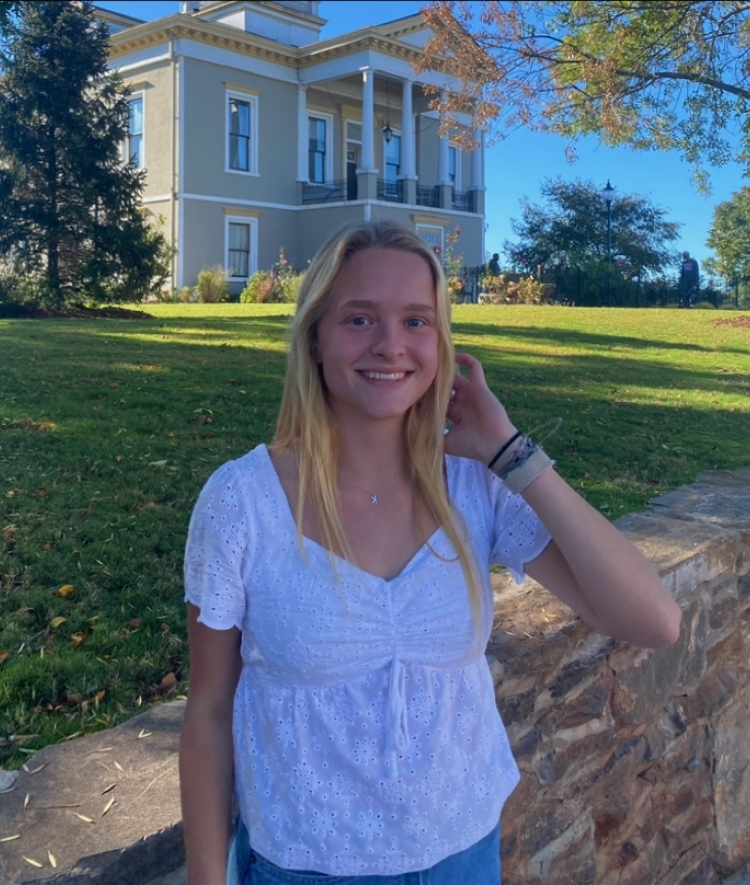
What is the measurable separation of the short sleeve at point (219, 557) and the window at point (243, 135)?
87.5 feet

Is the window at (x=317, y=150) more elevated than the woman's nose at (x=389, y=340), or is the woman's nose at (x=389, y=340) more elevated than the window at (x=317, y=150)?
the window at (x=317, y=150)

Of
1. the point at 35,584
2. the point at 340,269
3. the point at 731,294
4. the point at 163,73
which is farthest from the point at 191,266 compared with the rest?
the point at 340,269

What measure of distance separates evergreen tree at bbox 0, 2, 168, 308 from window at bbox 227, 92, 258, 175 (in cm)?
968

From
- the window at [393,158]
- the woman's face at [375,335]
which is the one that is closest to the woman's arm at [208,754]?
the woman's face at [375,335]

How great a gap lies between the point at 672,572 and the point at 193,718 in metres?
2.16

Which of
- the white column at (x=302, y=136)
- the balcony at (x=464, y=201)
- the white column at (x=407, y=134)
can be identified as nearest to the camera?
the white column at (x=407, y=134)

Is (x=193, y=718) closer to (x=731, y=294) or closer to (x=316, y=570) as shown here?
(x=316, y=570)

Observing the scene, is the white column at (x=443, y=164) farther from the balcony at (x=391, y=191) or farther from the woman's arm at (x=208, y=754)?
the woman's arm at (x=208, y=754)

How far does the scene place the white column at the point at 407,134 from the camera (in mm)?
27828

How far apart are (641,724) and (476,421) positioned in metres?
1.90

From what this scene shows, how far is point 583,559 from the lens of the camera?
1729 millimetres

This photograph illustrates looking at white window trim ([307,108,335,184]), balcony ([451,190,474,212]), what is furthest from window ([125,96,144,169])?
Answer: balcony ([451,190,474,212])

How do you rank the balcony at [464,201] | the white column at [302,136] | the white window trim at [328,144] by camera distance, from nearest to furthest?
the white column at [302,136] → the white window trim at [328,144] → the balcony at [464,201]

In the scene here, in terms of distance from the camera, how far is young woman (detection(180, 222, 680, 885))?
62.7 inches
